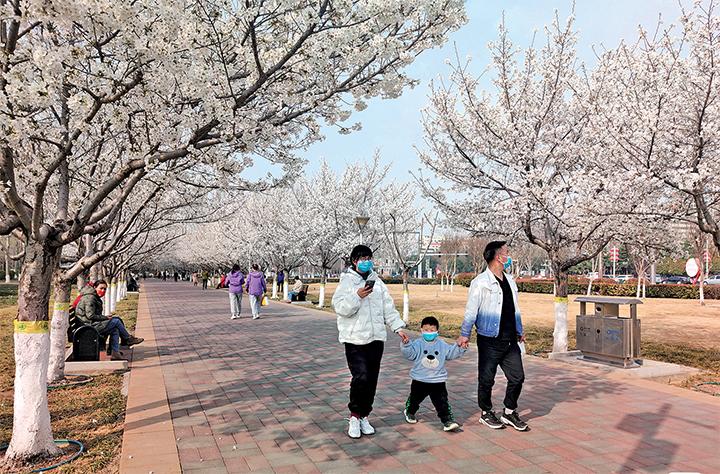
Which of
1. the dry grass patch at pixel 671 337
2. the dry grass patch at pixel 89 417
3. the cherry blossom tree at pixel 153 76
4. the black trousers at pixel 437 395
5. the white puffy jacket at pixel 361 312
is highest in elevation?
the cherry blossom tree at pixel 153 76

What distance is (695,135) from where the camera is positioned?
8.30 meters

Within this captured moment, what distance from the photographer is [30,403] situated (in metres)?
4.98

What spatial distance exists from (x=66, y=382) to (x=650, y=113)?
30.2 ft

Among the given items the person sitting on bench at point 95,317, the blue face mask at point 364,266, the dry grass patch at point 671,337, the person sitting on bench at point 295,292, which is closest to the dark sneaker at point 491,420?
the blue face mask at point 364,266

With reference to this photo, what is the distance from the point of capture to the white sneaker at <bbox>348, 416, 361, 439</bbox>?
5473 mm

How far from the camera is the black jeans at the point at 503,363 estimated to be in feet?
19.0

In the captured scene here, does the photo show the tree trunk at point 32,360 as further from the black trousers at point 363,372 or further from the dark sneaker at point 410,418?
the dark sneaker at point 410,418

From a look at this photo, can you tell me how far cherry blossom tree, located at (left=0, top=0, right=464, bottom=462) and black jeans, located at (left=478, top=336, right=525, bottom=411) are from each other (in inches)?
113

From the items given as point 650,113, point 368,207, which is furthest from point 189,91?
point 368,207

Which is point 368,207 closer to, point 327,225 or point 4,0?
point 327,225

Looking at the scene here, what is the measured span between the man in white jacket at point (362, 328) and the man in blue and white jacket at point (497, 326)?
86 centimetres

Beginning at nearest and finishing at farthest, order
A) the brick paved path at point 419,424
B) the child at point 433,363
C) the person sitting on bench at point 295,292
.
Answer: the brick paved path at point 419,424 < the child at point 433,363 < the person sitting on bench at point 295,292

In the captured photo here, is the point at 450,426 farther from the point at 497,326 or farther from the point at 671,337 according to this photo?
the point at 671,337

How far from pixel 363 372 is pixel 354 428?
560mm
